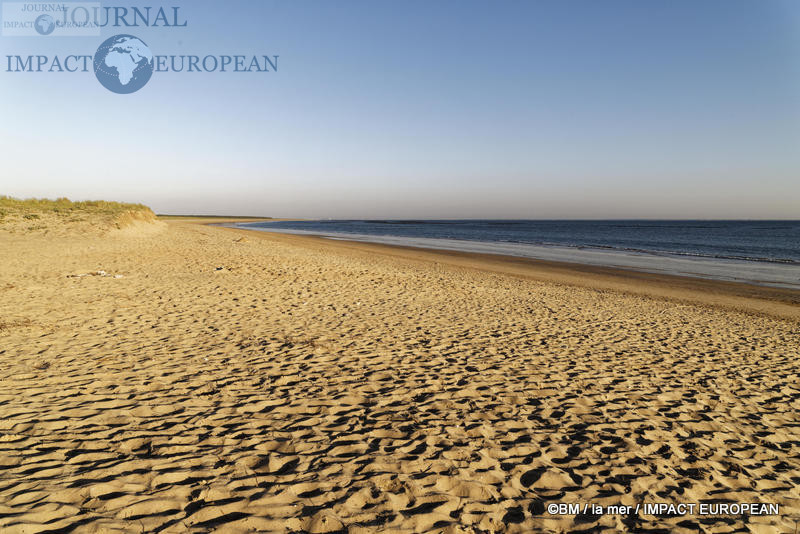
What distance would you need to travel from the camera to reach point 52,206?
33.2m

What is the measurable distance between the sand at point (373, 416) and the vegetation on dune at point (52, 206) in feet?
85.4

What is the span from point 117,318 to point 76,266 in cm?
794

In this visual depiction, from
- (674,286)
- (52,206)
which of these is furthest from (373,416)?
(52,206)

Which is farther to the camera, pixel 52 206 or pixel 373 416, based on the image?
pixel 52 206

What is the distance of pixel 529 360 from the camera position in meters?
6.76

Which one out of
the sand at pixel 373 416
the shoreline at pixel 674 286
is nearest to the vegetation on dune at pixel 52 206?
the sand at pixel 373 416

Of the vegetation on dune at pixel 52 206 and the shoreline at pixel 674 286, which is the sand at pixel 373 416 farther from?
the vegetation on dune at pixel 52 206

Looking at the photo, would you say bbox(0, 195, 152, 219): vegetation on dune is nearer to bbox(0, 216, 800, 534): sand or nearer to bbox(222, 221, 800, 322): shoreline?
bbox(0, 216, 800, 534): sand

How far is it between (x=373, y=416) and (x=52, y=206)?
41537 mm

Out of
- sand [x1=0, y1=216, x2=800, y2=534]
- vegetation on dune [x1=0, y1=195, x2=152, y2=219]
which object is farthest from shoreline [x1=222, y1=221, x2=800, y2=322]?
vegetation on dune [x1=0, y1=195, x2=152, y2=219]

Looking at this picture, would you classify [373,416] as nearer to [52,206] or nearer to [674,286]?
[674,286]

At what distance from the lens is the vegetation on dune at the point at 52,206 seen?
2911 cm

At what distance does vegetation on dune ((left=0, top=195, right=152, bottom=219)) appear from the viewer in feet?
95.5

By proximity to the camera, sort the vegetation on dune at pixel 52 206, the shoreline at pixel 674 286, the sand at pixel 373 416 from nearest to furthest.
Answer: the sand at pixel 373 416 < the shoreline at pixel 674 286 < the vegetation on dune at pixel 52 206
